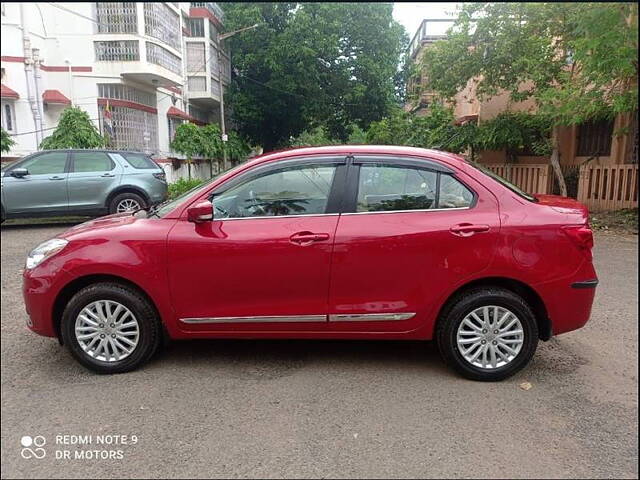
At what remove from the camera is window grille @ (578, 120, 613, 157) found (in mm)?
13125

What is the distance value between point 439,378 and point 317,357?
0.98 metres

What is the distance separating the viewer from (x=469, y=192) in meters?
3.70

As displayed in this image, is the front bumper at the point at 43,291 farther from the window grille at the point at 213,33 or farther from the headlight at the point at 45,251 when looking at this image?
the window grille at the point at 213,33

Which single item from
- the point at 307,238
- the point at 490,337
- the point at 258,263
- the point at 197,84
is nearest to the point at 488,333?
the point at 490,337

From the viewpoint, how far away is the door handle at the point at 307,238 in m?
3.56

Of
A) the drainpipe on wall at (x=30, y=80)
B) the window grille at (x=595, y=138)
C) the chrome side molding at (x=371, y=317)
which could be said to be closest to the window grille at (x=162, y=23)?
the drainpipe on wall at (x=30, y=80)

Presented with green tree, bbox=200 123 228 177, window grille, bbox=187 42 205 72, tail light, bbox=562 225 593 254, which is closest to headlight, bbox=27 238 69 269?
tail light, bbox=562 225 593 254

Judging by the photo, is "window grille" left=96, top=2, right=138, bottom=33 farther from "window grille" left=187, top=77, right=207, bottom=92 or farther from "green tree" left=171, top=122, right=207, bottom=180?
"window grille" left=187, top=77, right=207, bottom=92

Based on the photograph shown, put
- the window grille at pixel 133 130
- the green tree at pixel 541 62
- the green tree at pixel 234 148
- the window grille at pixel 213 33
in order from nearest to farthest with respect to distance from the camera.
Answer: the green tree at pixel 541 62
the window grille at pixel 133 130
the green tree at pixel 234 148
the window grille at pixel 213 33

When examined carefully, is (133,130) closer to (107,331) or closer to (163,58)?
(163,58)

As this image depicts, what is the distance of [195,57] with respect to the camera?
85.9 feet

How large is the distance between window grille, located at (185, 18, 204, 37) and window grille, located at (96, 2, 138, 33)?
890 cm

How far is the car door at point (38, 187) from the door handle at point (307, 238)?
7.18 m

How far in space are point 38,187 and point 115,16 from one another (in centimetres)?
1118
